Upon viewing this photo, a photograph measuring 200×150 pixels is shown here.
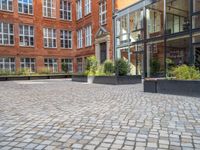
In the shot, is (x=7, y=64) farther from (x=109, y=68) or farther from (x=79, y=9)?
(x=109, y=68)

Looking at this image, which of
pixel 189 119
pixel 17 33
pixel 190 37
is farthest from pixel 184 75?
pixel 17 33

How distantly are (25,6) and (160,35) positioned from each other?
18.6 meters

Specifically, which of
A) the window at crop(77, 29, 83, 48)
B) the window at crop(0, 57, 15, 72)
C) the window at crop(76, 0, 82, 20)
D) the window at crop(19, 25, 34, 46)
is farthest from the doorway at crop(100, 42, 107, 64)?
the window at crop(0, 57, 15, 72)

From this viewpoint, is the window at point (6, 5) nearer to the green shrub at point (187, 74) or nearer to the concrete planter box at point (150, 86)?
the concrete planter box at point (150, 86)

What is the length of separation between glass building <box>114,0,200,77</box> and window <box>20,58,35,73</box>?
43.2 ft

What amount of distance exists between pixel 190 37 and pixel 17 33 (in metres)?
20.5

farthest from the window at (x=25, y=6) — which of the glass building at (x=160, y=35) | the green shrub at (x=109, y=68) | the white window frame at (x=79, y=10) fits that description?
the green shrub at (x=109, y=68)

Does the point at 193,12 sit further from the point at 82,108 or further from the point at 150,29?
the point at 82,108

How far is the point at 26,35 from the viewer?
27.6m

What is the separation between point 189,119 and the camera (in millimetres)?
4641

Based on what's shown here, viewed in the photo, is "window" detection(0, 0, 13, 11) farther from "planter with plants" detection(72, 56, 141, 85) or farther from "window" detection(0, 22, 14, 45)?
"planter with plants" detection(72, 56, 141, 85)

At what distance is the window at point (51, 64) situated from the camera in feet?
95.3

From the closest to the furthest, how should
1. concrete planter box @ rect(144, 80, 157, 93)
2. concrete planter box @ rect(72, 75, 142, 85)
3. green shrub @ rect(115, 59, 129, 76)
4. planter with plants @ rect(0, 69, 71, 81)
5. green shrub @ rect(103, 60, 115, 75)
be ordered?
concrete planter box @ rect(144, 80, 157, 93), concrete planter box @ rect(72, 75, 142, 85), green shrub @ rect(115, 59, 129, 76), green shrub @ rect(103, 60, 115, 75), planter with plants @ rect(0, 69, 71, 81)

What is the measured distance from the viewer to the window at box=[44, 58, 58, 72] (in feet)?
95.3
